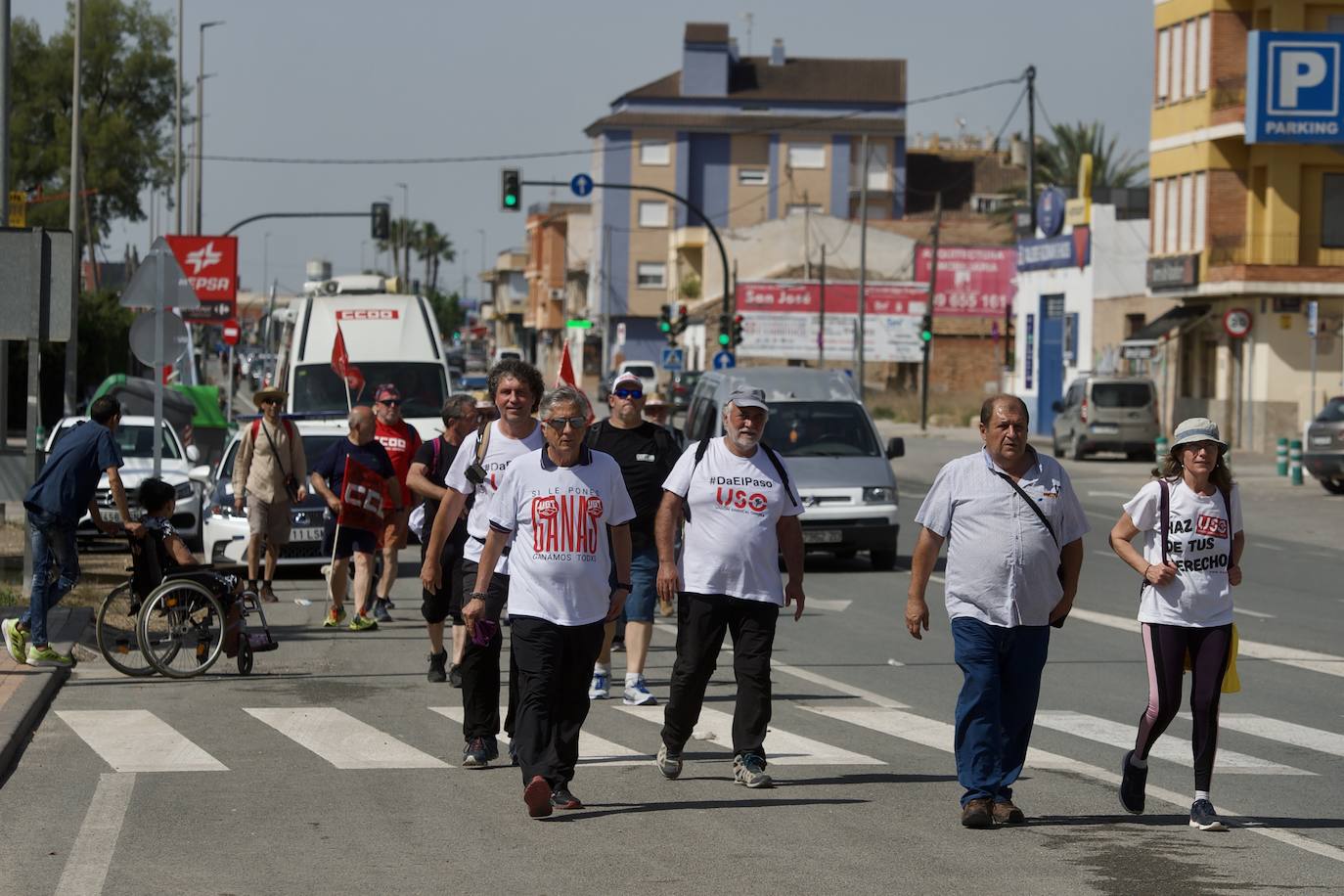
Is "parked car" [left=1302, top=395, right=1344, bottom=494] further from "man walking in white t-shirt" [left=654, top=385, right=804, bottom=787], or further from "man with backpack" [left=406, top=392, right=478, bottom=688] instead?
"man walking in white t-shirt" [left=654, top=385, right=804, bottom=787]

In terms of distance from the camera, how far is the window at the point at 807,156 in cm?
10581

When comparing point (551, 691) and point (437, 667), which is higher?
point (551, 691)

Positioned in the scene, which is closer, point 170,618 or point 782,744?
point 782,744

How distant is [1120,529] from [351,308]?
2026cm

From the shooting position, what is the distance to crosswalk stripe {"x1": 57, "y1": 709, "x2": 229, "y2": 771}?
9508 millimetres

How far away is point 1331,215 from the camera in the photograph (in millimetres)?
47875

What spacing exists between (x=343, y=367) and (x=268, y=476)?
8011mm

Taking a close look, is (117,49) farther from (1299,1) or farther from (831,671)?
(831,671)

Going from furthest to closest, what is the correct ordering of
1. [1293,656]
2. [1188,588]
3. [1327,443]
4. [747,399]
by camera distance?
[1327,443], [1293,656], [747,399], [1188,588]

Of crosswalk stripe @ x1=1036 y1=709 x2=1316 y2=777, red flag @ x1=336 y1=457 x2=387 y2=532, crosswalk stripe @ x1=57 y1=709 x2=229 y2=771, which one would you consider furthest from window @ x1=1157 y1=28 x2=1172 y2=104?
crosswalk stripe @ x1=57 y1=709 x2=229 y2=771

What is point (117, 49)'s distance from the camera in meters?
67.7

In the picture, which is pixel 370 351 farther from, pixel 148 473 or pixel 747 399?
pixel 747 399

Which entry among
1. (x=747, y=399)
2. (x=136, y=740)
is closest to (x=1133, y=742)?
(x=747, y=399)

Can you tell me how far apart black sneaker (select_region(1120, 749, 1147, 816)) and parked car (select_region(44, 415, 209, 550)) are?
13.3m
